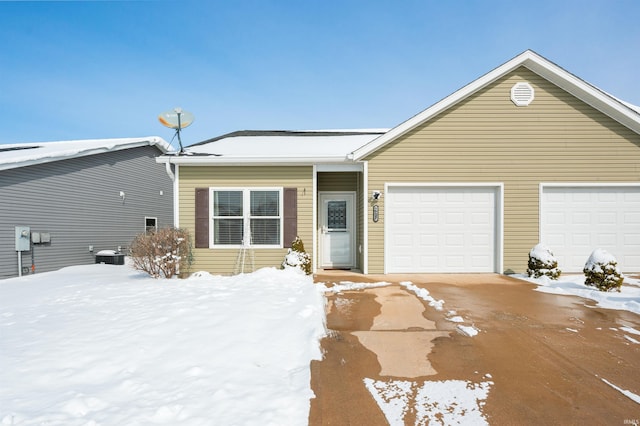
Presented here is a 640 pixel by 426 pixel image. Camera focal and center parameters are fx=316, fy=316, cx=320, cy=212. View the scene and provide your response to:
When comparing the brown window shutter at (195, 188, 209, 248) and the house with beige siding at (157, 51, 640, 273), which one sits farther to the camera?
the brown window shutter at (195, 188, 209, 248)

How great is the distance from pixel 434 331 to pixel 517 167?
5.75m

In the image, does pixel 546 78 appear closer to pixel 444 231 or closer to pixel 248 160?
pixel 444 231

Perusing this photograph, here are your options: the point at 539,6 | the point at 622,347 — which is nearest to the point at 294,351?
the point at 622,347

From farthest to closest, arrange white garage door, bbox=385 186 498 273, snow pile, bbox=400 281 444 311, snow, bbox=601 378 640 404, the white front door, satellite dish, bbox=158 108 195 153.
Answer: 1. the white front door
2. satellite dish, bbox=158 108 195 153
3. white garage door, bbox=385 186 498 273
4. snow pile, bbox=400 281 444 311
5. snow, bbox=601 378 640 404

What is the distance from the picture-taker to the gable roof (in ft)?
24.5

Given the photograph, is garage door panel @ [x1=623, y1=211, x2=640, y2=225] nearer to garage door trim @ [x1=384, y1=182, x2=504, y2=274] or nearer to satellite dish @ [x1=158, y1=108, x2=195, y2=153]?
garage door trim @ [x1=384, y1=182, x2=504, y2=274]

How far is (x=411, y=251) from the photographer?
7895mm

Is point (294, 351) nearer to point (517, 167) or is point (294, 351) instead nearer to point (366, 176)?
point (366, 176)

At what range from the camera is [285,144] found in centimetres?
948

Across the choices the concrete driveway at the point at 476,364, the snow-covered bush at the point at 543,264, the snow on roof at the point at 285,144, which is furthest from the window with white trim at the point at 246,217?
the snow-covered bush at the point at 543,264

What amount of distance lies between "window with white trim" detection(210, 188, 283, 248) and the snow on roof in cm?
94

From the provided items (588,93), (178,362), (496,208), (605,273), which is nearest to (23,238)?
(178,362)

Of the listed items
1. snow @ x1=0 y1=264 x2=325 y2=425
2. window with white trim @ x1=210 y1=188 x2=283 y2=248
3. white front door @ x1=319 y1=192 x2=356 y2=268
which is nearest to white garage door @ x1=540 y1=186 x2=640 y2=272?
white front door @ x1=319 y1=192 x2=356 y2=268

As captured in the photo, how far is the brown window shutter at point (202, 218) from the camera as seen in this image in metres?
8.04
